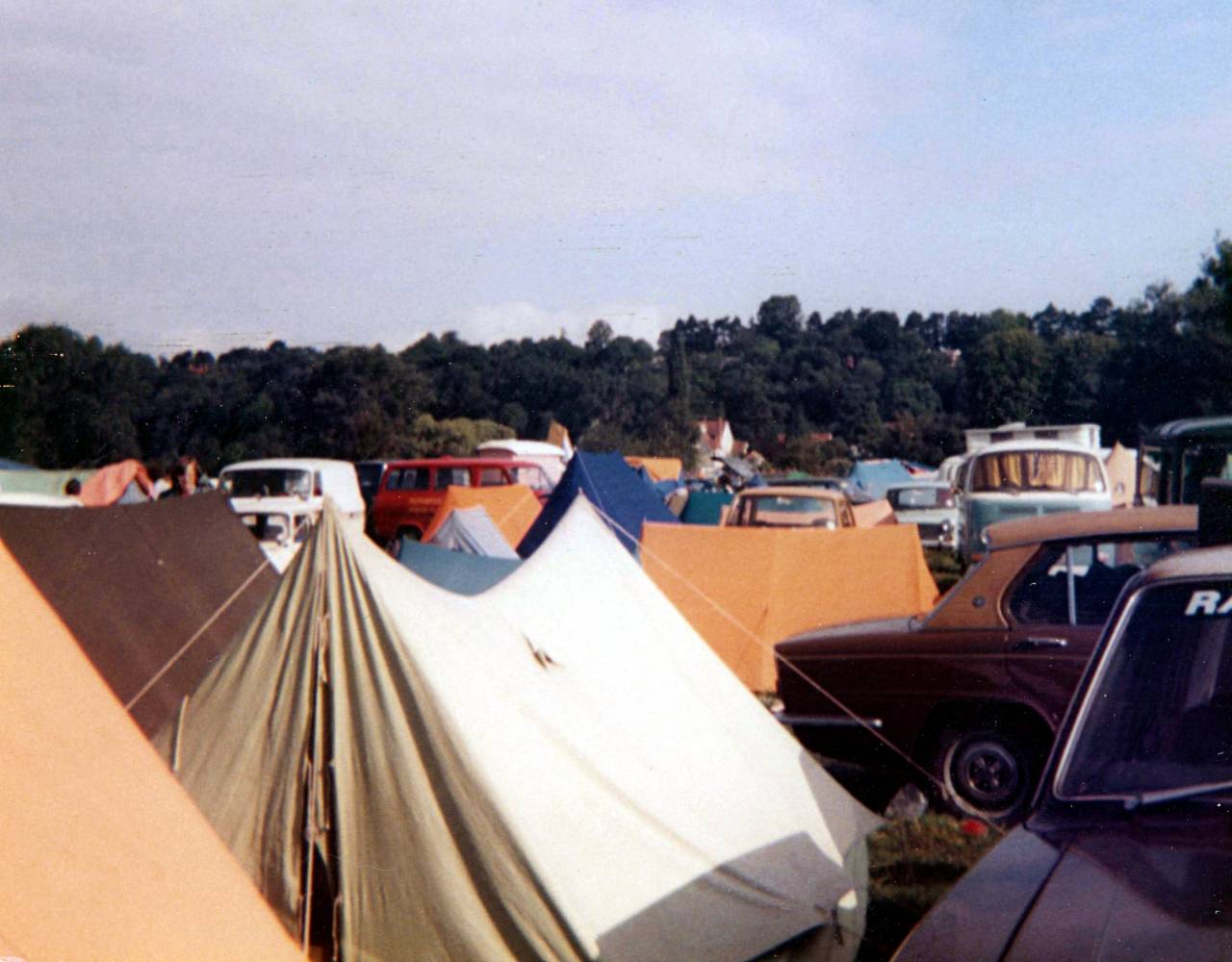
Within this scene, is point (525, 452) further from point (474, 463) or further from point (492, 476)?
point (474, 463)

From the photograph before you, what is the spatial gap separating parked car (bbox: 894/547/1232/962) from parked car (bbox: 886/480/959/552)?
16373 mm

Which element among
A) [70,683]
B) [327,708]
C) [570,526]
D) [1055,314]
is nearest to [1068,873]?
[70,683]

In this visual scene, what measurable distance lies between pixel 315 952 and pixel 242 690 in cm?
102

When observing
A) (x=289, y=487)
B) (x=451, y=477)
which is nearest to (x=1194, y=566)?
(x=289, y=487)

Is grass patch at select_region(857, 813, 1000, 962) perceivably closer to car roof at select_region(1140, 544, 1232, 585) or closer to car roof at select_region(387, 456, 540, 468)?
car roof at select_region(1140, 544, 1232, 585)

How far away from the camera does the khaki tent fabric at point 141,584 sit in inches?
259

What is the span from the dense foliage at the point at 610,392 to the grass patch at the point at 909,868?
44.3ft

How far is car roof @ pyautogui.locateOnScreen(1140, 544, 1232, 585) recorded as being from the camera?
3125mm

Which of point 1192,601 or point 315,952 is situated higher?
point 1192,601

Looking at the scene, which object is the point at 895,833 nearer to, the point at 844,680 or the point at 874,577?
the point at 844,680

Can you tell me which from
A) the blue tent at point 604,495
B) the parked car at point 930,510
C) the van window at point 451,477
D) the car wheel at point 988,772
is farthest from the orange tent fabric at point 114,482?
the car wheel at point 988,772

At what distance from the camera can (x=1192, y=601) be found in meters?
3.14

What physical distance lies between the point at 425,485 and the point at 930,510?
9.04 m

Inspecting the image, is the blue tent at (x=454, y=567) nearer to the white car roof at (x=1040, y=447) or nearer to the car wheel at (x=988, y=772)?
the car wheel at (x=988, y=772)
